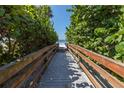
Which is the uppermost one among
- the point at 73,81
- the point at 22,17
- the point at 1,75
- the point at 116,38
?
the point at 22,17

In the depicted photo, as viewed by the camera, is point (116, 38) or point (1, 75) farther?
point (116, 38)

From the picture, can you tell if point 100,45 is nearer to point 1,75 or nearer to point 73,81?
point 73,81

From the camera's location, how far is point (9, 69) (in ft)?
9.27

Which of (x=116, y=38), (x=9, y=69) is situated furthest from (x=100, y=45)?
(x=9, y=69)

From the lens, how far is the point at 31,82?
4.93 meters

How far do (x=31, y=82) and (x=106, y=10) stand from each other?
2388 millimetres

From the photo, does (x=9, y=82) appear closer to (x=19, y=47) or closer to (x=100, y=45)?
(x=19, y=47)

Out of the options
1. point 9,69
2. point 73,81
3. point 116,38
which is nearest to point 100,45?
point 73,81

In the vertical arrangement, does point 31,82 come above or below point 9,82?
below
